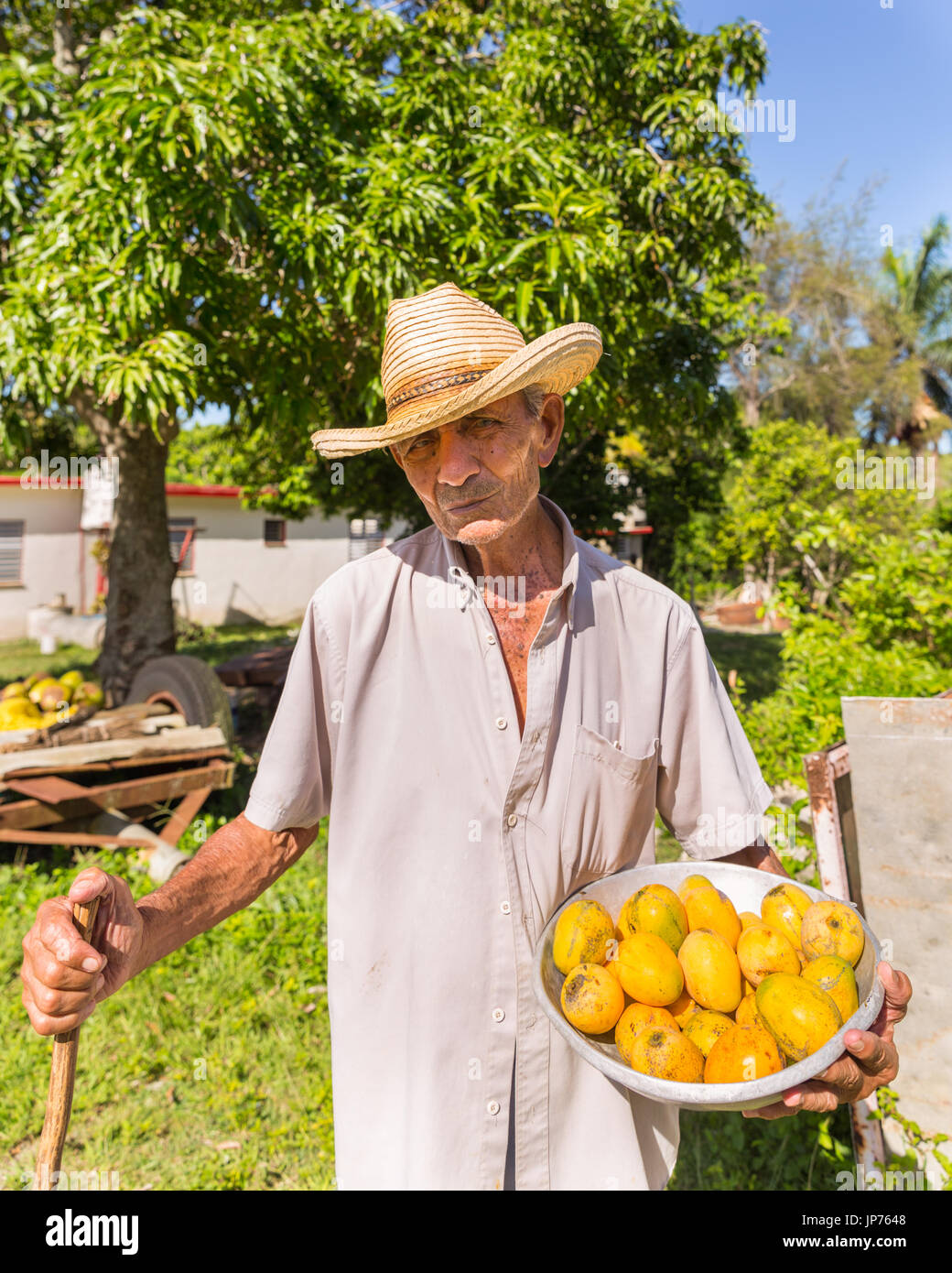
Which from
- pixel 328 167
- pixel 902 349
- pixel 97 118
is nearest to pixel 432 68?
pixel 328 167

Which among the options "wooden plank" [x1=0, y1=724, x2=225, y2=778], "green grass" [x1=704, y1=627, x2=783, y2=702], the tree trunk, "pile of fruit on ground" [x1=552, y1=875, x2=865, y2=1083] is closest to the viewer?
"pile of fruit on ground" [x1=552, y1=875, x2=865, y2=1083]

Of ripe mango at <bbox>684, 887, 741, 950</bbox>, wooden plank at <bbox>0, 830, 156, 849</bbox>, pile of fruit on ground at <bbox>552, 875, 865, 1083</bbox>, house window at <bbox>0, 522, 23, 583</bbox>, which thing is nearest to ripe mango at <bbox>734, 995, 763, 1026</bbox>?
pile of fruit on ground at <bbox>552, 875, 865, 1083</bbox>

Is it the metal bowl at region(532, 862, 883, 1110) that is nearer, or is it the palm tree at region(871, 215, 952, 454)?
the metal bowl at region(532, 862, 883, 1110)

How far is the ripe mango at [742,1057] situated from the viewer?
140cm

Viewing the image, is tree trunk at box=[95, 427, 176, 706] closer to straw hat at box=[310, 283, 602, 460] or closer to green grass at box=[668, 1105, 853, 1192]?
green grass at box=[668, 1105, 853, 1192]

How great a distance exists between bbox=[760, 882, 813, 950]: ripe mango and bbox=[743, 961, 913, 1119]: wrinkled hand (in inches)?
6.3

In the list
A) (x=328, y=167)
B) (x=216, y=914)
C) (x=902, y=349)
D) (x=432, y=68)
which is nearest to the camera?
(x=216, y=914)

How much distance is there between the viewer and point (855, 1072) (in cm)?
141

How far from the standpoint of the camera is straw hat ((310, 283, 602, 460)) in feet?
5.49

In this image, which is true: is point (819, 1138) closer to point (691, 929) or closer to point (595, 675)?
point (691, 929)

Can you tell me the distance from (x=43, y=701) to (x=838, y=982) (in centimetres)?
600

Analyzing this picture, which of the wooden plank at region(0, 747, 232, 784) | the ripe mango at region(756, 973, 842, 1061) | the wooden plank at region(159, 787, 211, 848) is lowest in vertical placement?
the wooden plank at region(159, 787, 211, 848)
